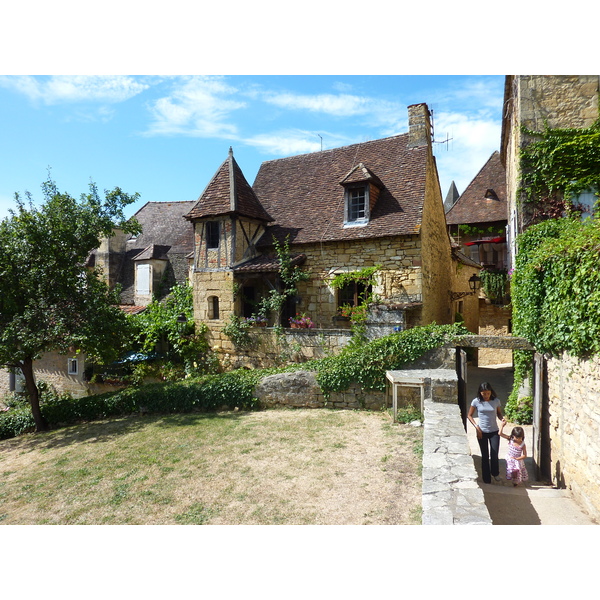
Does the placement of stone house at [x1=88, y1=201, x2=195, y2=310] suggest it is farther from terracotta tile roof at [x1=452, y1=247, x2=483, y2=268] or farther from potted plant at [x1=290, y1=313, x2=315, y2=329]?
terracotta tile roof at [x1=452, y1=247, x2=483, y2=268]

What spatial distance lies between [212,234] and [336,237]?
160 inches

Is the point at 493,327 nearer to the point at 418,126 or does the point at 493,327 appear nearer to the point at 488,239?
the point at 488,239

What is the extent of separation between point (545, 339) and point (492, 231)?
12038 millimetres

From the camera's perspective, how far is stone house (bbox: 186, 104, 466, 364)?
1188 centimetres

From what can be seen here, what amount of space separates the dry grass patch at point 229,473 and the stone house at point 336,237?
13.0 ft

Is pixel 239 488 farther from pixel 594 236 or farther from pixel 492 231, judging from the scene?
pixel 492 231

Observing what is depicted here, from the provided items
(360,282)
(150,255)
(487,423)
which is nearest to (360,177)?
(360,282)

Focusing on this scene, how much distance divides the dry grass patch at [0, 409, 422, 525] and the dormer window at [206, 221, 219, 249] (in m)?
5.96

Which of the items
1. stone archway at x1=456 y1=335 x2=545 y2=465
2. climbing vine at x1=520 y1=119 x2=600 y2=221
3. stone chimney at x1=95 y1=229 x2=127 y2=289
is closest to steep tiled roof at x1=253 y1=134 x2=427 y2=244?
climbing vine at x1=520 y1=119 x2=600 y2=221

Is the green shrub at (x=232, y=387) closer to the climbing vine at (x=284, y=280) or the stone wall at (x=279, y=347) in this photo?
the stone wall at (x=279, y=347)

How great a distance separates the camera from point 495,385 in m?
13.4

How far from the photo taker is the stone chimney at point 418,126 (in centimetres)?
1328

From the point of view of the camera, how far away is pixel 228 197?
43.2 ft

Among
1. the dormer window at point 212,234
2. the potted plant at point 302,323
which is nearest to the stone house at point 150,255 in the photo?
the dormer window at point 212,234
